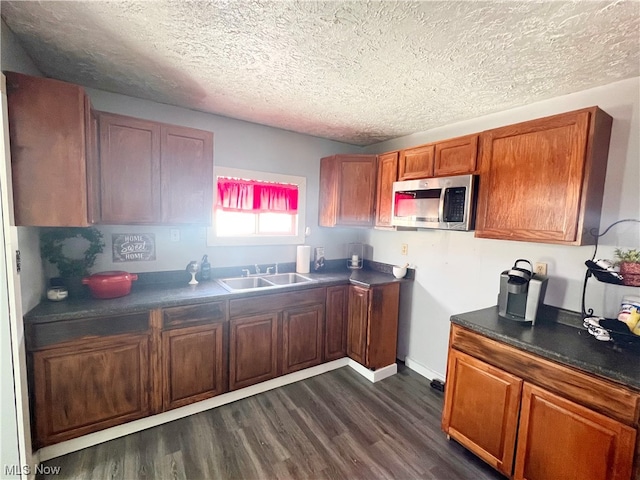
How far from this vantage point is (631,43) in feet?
4.53

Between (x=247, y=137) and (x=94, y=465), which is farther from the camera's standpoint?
(x=247, y=137)

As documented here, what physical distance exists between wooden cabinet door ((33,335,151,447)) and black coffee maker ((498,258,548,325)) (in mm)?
2507

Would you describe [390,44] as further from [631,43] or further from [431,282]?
[431,282]

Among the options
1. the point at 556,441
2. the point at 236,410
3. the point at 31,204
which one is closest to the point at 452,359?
the point at 556,441

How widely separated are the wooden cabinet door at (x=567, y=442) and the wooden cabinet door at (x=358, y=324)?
4.47ft

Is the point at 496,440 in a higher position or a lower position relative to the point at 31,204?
lower

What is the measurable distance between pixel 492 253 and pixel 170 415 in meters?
2.85

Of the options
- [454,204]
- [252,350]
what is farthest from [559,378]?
[252,350]

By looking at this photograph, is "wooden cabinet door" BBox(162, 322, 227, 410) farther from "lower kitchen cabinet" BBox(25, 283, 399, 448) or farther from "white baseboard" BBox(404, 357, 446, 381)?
"white baseboard" BBox(404, 357, 446, 381)

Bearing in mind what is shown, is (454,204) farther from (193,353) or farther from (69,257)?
(69,257)

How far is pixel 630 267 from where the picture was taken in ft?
5.13

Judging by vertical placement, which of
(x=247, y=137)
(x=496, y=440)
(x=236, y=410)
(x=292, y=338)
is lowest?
(x=236, y=410)

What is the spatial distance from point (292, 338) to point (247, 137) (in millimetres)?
2018

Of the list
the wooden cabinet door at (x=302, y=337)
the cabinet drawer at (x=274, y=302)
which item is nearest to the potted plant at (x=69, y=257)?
the cabinet drawer at (x=274, y=302)
